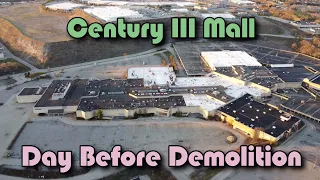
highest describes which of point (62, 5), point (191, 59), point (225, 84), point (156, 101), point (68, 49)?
point (62, 5)

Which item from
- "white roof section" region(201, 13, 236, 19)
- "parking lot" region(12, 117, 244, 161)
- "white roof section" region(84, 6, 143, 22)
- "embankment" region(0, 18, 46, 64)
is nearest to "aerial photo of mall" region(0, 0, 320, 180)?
"parking lot" region(12, 117, 244, 161)

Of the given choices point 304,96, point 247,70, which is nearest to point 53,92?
point 247,70

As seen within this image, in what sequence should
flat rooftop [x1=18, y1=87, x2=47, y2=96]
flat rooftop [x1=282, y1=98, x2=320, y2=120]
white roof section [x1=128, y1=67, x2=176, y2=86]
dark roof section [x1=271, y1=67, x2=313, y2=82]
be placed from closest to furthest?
flat rooftop [x1=282, y1=98, x2=320, y2=120] → flat rooftop [x1=18, y1=87, x2=47, y2=96] → dark roof section [x1=271, y1=67, x2=313, y2=82] → white roof section [x1=128, y1=67, x2=176, y2=86]

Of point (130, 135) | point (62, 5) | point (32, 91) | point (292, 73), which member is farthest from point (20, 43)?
point (292, 73)

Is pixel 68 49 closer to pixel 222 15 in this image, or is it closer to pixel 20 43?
pixel 20 43

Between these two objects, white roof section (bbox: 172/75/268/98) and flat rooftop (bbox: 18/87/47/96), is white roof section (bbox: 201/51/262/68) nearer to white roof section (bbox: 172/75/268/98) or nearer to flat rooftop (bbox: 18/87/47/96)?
white roof section (bbox: 172/75/268/98)
